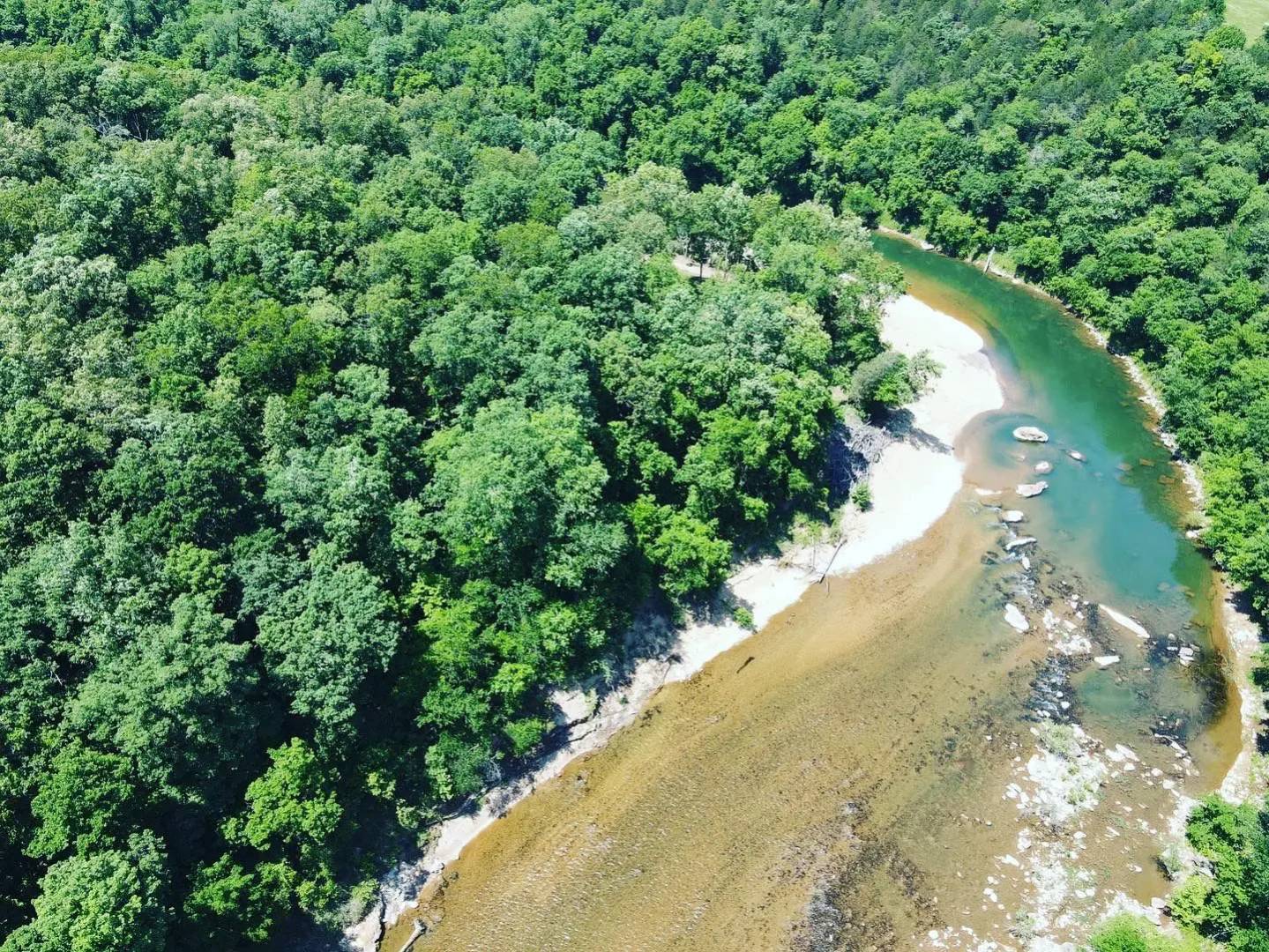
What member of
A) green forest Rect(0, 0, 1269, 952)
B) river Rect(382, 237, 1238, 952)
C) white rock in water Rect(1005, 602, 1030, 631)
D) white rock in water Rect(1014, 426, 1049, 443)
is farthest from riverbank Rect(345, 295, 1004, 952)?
white rock in water Rect(1005, 602, 1030, 631)

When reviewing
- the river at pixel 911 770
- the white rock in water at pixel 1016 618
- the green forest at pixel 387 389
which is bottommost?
the river at pixel 911 770

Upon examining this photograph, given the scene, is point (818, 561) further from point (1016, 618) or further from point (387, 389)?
point (387, 389)

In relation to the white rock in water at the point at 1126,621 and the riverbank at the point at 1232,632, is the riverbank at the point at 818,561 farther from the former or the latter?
the riverbank at the point at 1232,632

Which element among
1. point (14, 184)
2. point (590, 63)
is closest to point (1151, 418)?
point (590, 63)

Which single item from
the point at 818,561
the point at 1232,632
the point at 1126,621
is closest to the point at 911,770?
the point at 818,561

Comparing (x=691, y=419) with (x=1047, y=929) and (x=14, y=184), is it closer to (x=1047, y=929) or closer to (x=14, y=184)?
(x=1047, y=929)

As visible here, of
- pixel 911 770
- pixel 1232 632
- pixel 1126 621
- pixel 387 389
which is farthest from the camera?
pixel 1126 621

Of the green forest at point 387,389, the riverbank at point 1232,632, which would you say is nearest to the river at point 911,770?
the riverbank at point 1232,632
